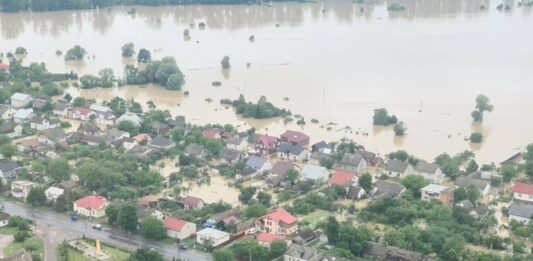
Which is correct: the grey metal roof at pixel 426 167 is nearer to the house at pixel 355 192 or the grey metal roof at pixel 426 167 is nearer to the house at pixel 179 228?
the house at pixel 355 192

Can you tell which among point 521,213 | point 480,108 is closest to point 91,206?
point 521,213

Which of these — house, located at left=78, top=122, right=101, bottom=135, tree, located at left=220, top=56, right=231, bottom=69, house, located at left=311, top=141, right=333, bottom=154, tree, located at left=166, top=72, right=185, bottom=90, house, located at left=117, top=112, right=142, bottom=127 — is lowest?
house, located at left=311, top=141, right=333, bottom=154

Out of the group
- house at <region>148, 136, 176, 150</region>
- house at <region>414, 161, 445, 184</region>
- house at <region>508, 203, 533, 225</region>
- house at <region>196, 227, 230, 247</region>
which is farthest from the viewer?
house at <region>148, 136, 176, 150</region>

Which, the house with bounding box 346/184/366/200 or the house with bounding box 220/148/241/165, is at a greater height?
the house with bounding box 220/148/241/165

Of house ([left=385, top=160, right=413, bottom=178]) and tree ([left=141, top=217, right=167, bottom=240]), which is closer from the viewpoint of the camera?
tree ([left=141, top=217, right=167, bottom=240])

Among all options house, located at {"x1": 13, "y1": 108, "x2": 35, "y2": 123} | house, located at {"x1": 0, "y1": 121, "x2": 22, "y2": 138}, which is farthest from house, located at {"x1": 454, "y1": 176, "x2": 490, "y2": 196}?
house, located at {"x1": 13, "y1": 108, "x2": 35, "y2": 123}

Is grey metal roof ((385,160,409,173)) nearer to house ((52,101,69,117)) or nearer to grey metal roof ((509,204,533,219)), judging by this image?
grey metal roof ((509,204,533,219))
